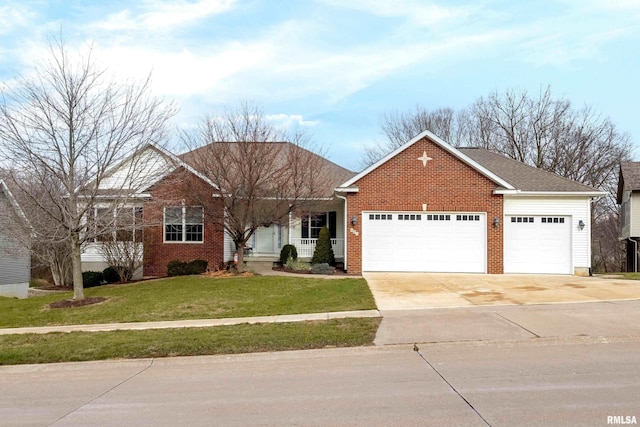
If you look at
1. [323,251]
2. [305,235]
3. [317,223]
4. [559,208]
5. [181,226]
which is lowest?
[323,251]

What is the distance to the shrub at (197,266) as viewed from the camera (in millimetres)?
20359

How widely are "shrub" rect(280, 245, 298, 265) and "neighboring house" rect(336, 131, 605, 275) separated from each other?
3.32 m

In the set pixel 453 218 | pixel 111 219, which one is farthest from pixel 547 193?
pixel 111 219

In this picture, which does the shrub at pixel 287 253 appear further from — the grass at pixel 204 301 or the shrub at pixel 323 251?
the grass at pixel 204 301

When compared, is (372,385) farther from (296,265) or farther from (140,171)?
(296,265)

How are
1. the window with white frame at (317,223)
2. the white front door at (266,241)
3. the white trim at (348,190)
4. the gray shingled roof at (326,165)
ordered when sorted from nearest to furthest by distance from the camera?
the gray shingled roof at (326,165) < the white trim at (348,190) < the window with white frame at (317,223) < the white front door at (266,241)

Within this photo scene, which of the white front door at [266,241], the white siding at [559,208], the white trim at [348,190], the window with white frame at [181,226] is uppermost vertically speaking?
the white trim at [348,190]

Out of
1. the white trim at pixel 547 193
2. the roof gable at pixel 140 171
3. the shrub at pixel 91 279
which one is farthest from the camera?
the shrub at pixel 91 279

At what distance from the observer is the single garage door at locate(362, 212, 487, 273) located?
19.0 metres

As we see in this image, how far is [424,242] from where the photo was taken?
62.6ft

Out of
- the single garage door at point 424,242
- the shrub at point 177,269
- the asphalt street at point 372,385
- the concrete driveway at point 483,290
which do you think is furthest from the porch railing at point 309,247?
the asphalt street at point 372,385

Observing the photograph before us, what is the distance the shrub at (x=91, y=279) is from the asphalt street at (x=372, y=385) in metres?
12.5

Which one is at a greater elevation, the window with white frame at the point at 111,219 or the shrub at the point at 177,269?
A: the window with white frame at the point at 111,219

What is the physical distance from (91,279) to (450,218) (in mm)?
14469
